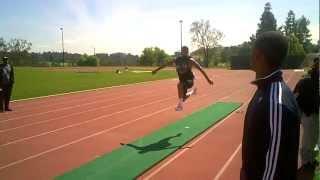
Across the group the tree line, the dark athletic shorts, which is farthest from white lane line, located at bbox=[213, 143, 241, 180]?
the tree line

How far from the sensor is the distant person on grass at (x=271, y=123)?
2590mm

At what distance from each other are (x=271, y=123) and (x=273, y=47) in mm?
501

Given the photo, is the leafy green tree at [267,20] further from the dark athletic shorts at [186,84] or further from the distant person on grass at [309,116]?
the distant person on grass at [309,116]

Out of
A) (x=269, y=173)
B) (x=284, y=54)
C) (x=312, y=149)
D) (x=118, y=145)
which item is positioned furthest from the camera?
(x=118, y=145)

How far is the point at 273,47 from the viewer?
2.80 m

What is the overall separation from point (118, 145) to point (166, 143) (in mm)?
1023

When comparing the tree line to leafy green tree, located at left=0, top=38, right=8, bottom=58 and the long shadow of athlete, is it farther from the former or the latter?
the long shadow of athlete

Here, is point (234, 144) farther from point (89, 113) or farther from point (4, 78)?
point (4, 78)

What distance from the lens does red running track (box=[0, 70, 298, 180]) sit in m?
7.79

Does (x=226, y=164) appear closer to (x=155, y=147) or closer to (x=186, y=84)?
(x=155, y=147)

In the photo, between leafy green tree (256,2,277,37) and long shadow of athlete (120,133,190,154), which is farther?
leafy green tree (256,2,277,37)

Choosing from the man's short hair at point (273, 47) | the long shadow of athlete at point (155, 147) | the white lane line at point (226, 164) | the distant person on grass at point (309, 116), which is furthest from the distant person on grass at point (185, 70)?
the man's short hair at point (273, 47)

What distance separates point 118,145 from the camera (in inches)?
381

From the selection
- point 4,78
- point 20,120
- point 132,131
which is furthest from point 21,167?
point 4,78
